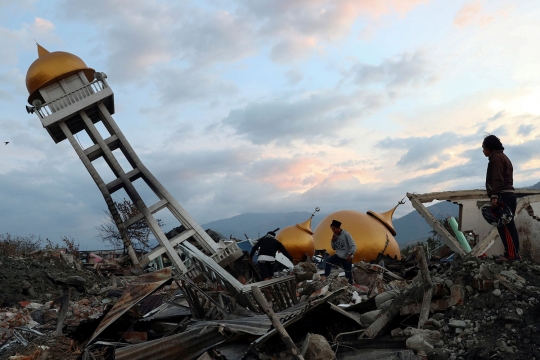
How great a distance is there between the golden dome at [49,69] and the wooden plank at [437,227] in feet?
54.2

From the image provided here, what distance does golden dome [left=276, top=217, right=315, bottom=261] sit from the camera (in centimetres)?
1681

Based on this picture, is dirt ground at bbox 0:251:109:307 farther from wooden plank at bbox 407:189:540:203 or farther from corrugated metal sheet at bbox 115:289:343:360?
wooden plank at bbox 407:189:540:203

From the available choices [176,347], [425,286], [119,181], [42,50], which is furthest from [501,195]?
[42,50]

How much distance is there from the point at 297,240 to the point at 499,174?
1122 centimetres

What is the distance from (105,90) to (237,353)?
736 inches

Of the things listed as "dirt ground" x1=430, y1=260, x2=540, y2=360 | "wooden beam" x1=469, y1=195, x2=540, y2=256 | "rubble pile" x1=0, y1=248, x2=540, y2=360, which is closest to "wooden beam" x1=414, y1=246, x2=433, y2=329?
"rubble pile" x1=0, y1=248, x2=540, y2=360

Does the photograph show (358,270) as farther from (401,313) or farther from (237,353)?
(237,353)

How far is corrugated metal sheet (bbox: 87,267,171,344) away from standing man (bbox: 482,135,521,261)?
4418mm

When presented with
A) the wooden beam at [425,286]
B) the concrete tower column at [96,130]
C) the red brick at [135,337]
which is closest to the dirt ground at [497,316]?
the wooden beam at [425,286]

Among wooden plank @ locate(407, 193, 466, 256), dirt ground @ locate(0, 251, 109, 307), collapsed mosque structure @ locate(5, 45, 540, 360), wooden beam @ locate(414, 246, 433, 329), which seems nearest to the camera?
collapsed mosque structure @ locate(5, 45, 540, 360)

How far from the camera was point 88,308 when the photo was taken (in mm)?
10406

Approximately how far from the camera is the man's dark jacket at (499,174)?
20.3 ft

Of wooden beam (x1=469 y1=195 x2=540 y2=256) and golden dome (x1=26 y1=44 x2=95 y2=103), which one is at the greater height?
golden dome (x1=26 y1=44 x2=95 y2=103)

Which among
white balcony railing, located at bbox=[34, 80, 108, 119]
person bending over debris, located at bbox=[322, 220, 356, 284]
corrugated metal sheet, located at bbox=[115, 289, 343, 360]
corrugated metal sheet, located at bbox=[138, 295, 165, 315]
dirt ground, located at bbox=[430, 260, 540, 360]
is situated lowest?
dirt ground, located at bbox=[430, 260, 540, 360]
